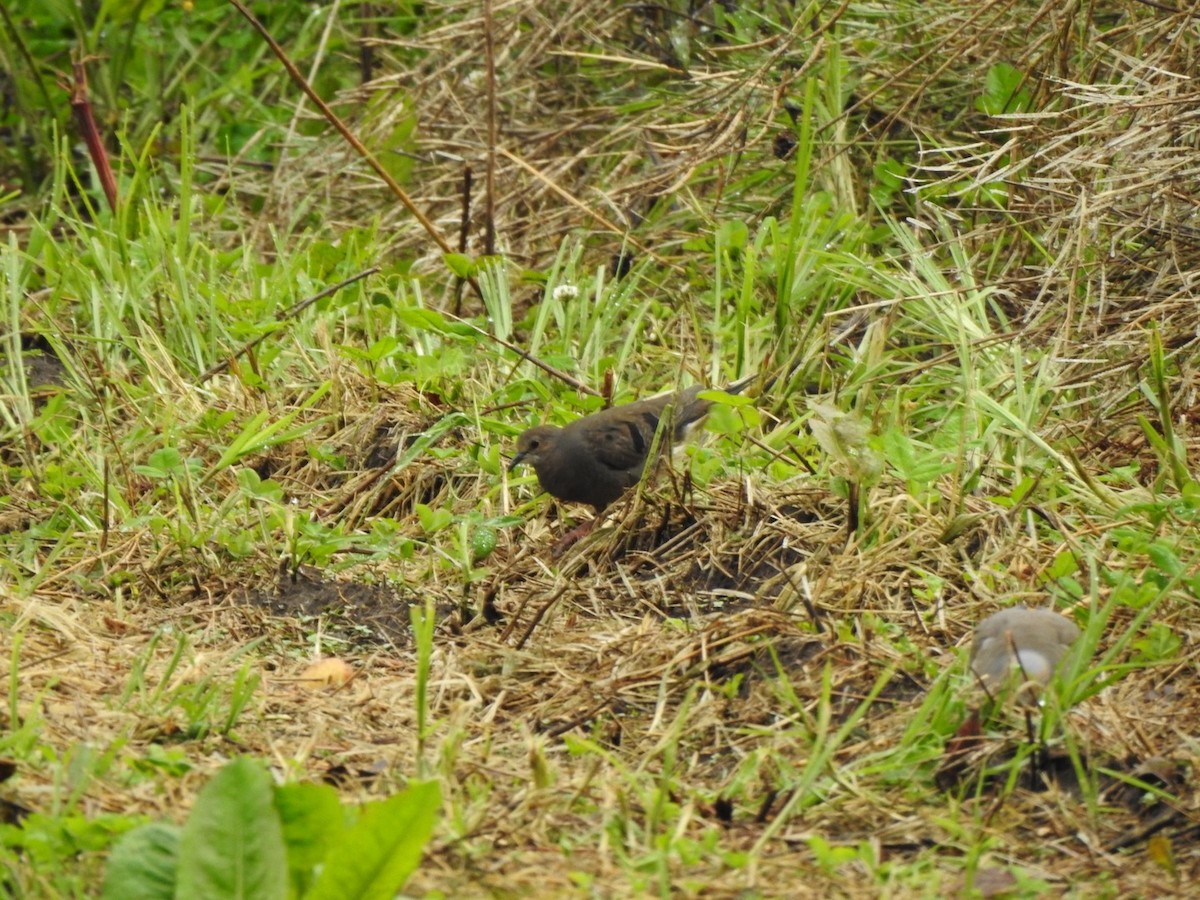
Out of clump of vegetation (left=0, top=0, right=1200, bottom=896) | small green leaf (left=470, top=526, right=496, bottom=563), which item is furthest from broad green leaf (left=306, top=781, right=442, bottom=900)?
small green leaf (left=470, top=526, right=496, bottom=563)

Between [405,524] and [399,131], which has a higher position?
[399,131]

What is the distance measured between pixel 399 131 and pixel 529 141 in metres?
0.61

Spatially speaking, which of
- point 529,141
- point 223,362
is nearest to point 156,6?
point 529,141

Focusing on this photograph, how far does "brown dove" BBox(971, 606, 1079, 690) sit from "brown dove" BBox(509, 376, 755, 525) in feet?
4.58

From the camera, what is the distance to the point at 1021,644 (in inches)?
128

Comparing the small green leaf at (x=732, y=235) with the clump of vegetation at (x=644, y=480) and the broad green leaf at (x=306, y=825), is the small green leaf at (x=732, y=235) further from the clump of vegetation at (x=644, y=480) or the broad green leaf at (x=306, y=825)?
the broad green leaf at (x=306, y=825)

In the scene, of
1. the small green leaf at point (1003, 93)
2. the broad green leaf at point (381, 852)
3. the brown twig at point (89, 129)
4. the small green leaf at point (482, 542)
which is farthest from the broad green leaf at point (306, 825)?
the brown twig at point (89, 129)

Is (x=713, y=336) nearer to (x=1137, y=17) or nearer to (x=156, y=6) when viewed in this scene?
(x=1137, y=17)

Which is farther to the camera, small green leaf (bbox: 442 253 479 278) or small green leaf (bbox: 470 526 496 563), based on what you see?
small green leaf (bbox: 442 253 479 278)

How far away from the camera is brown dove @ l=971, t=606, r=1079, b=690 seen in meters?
3.19

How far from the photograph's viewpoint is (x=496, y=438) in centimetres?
529

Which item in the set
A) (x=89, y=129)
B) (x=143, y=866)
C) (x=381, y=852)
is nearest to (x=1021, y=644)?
(x=381, y=852)

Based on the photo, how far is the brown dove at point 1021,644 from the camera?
10.5ft

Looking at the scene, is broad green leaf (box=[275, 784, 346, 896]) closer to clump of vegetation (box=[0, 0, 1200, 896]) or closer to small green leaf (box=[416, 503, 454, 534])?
clump of vegetation (box=[0, 0, 1200, 896])
